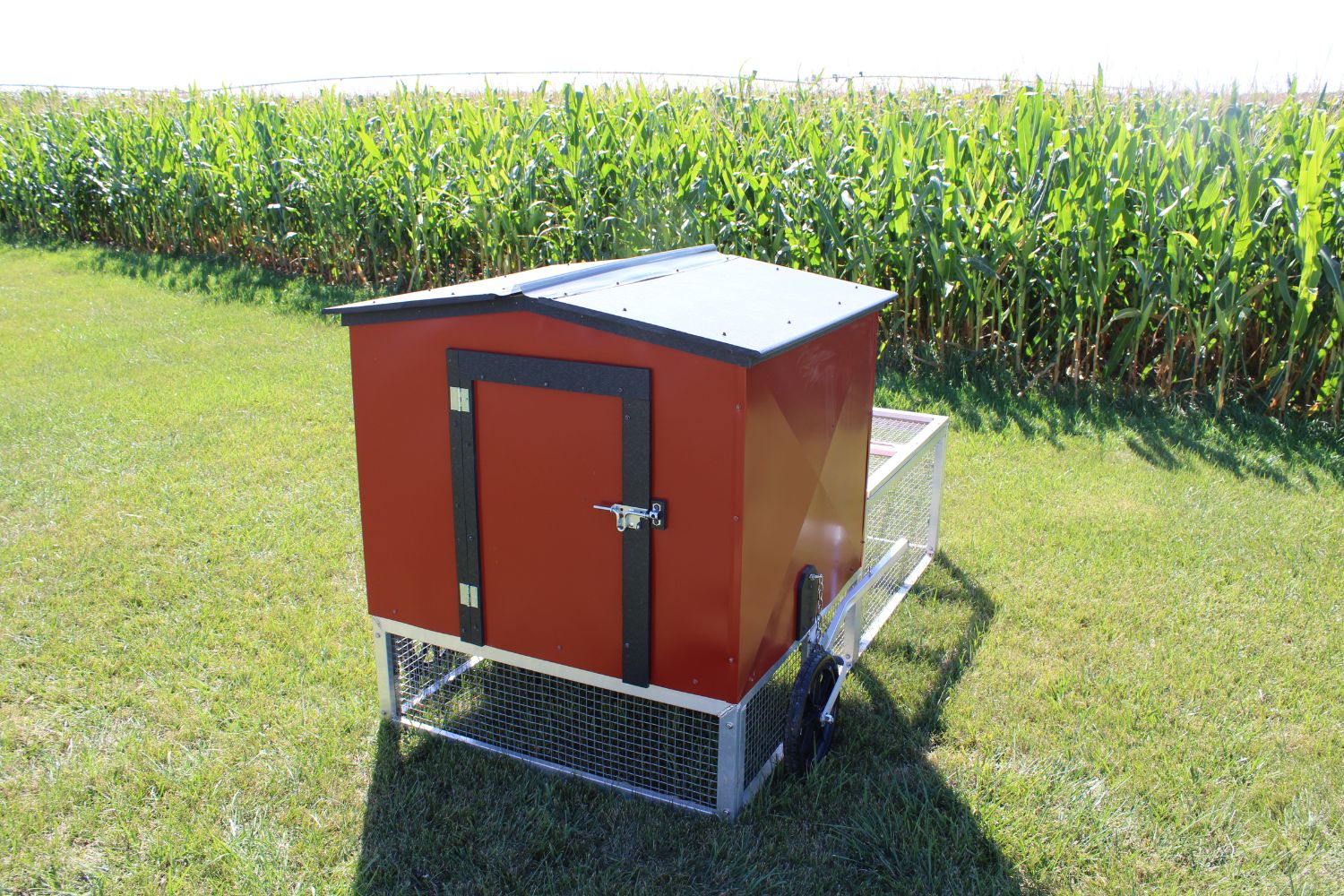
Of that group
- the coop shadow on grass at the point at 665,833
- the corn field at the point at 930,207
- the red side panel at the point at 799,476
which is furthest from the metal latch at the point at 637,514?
the corn field at the point at 930,207

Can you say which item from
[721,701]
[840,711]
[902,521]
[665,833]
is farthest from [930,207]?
[665,833]

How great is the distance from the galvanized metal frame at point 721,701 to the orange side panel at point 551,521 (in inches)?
4.7

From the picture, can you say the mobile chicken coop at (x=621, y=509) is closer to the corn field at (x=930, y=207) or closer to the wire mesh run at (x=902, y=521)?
the wire mesh run at (x=902, y=521)

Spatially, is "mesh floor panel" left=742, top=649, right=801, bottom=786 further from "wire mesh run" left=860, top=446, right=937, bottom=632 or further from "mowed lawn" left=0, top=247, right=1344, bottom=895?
"wire mesh run" left=860, top=446, right=937, bottom=632

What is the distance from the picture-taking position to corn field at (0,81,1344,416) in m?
6.28

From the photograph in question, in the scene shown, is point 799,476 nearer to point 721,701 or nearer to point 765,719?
point 721,701

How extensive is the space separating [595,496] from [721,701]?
26.8 inches

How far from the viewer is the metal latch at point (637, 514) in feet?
9.27

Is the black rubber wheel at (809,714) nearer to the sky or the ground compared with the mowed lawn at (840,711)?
nearer to the sky

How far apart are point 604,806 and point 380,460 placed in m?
1.27

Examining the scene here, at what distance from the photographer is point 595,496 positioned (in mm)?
2920

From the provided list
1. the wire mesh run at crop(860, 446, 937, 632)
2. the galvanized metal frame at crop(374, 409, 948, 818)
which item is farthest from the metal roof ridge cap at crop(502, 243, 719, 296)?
the wire mesh run at crop(860, 446, 937, 632)

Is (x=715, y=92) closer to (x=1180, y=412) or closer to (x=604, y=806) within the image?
(x=1180, y=412)

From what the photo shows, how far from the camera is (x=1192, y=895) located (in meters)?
2.76
